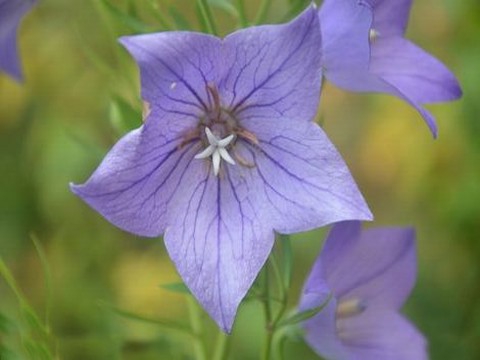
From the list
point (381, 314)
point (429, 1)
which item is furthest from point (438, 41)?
point (381, 314)

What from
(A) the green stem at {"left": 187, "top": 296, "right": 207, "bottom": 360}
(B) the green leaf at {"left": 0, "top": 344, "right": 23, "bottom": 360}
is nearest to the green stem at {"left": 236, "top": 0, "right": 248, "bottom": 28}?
(A) the green stem at {"left": 187, "top": 296, "right": 207, "bottom": 360}

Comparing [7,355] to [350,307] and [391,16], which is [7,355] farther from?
[391,16]

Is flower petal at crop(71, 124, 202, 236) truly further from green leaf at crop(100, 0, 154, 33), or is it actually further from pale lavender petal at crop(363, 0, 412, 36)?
pale lavender petal at crop(363, 0, 412, 36)

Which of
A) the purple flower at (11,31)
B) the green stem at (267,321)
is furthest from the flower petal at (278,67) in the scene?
the purple flower at (11,31)

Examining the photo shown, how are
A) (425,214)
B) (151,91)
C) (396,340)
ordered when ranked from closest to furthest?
(151,91) → (396,340) → (425,214)

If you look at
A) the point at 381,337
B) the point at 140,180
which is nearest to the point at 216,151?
the point at 140,180

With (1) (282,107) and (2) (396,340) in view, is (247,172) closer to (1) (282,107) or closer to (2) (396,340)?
(1) (282,107)
